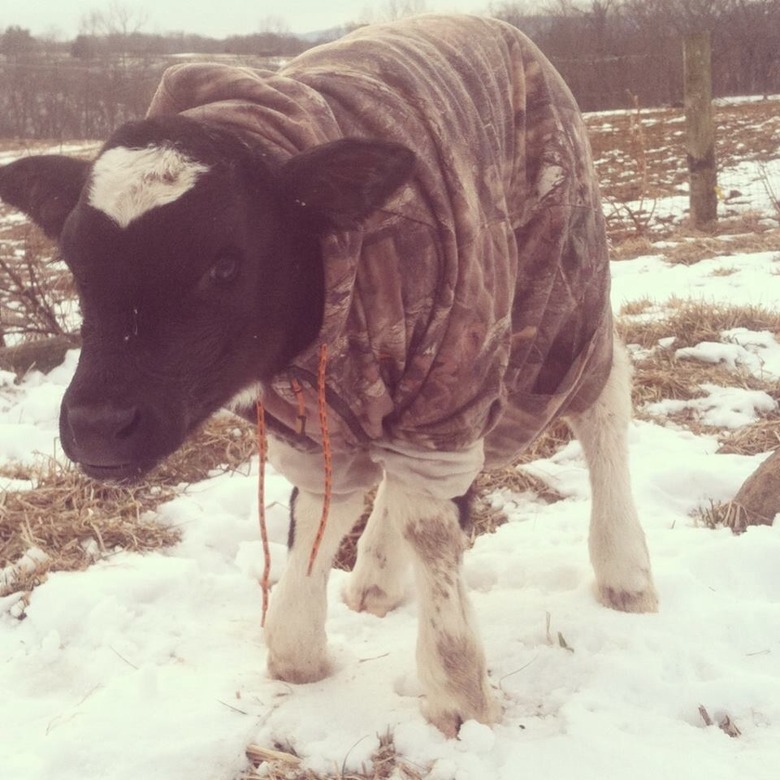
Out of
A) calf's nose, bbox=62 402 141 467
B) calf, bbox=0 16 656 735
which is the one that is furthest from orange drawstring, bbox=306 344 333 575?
calf's nose, bbox=62 402 141 467

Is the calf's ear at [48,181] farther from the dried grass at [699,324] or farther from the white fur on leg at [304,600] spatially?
the dried grass at [699,324]

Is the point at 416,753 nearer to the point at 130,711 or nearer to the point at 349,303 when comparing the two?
the point at 130,711

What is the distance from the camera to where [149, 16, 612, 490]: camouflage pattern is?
2057 millimetres

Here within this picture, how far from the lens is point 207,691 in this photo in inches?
96.9

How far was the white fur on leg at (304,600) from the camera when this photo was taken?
8.36 feet

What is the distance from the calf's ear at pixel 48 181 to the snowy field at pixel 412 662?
1.24 meters

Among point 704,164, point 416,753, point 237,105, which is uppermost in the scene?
point 237,105

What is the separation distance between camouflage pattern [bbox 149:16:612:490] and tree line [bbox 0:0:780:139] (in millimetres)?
9073

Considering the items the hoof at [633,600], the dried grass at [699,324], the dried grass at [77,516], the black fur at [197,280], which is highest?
the black fur at [197,280]

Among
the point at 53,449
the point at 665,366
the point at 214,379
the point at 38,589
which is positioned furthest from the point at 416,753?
the point at 665,366

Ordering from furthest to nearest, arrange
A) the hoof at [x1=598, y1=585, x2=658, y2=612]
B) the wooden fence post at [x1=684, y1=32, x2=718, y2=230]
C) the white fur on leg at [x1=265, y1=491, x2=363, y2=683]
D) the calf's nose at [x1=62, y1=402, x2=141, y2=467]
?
the wooden fence post at [x1=684, y1=32, x2=718, y2=230] < the hoof at [x1=598, y1=585, x2=658, y2=612] < the white fur on leg at [x1=265, y1=491, x2=363, y2=683] < the calf's nose at [x1=62, y1=402, x2=141, y2=467]

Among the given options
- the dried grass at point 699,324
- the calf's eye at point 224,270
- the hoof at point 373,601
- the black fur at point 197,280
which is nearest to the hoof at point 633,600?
the hoof at point 373,601

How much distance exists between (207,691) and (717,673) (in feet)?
4.39

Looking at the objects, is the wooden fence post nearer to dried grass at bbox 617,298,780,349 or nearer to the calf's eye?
dried grass at bbox 617,298,780,349
